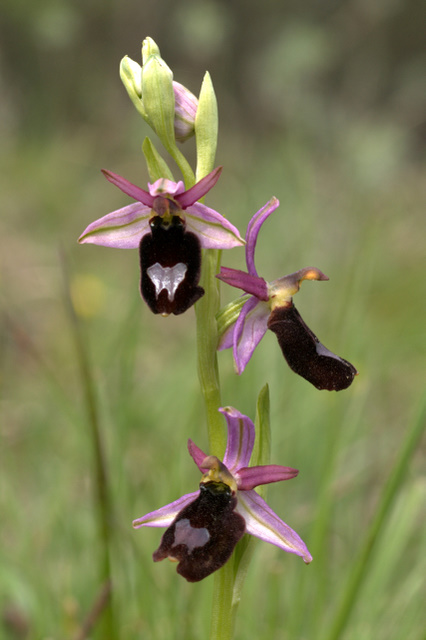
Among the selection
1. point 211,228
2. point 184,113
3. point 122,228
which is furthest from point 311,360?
point 184,113

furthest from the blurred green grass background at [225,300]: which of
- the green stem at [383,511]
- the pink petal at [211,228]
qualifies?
the pink petal at [211,228]

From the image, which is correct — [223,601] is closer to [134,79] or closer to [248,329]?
[248,329]

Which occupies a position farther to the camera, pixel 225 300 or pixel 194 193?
pixel 225 300

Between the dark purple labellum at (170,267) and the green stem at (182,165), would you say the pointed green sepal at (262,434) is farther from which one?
the green stem at (182,165)

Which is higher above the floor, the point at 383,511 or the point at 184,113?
the point at 184,113

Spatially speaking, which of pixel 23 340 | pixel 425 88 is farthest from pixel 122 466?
pixel 425 88
